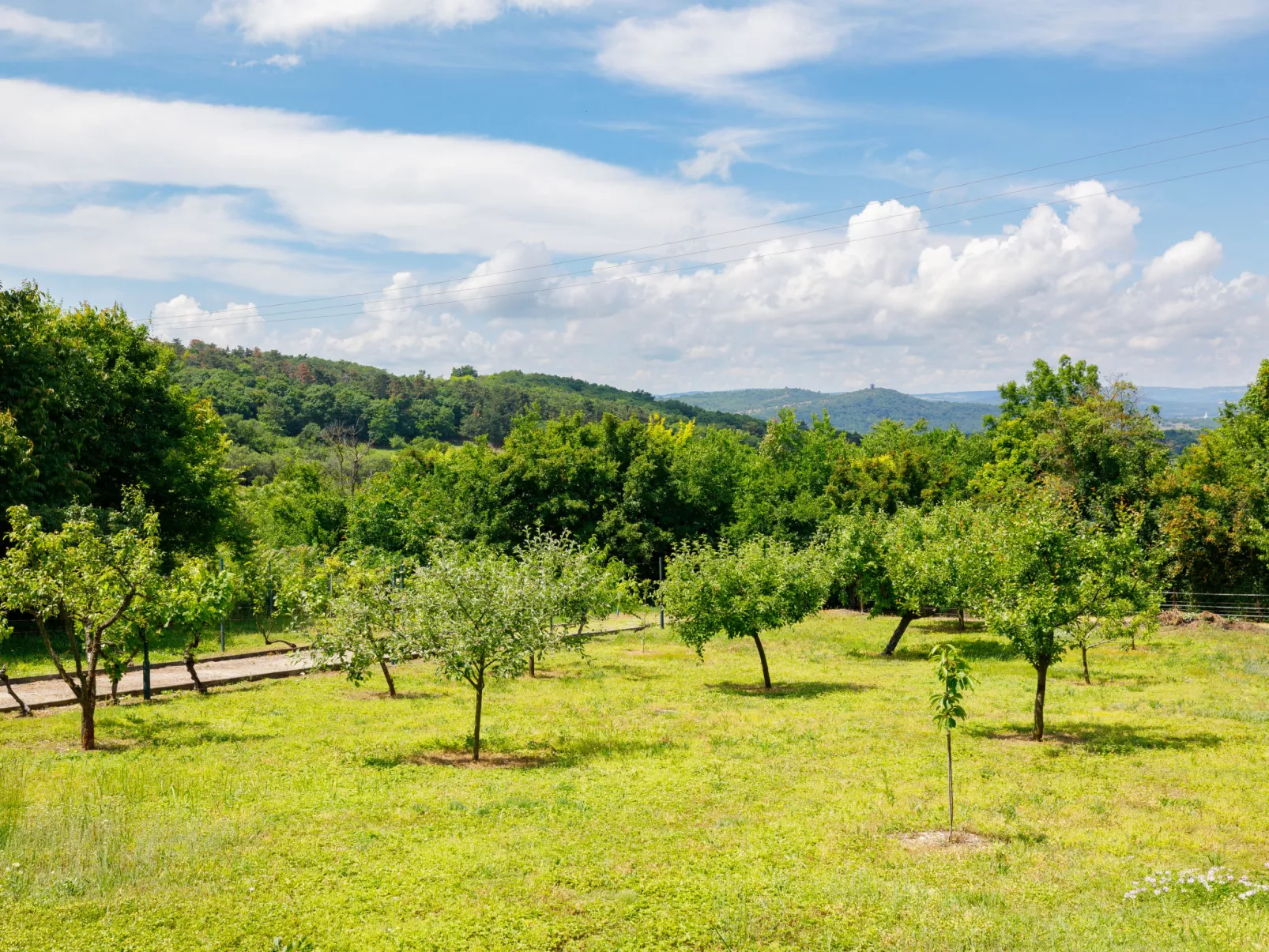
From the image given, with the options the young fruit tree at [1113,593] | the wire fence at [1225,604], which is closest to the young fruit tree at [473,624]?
the young fruit tree at [1113,593]

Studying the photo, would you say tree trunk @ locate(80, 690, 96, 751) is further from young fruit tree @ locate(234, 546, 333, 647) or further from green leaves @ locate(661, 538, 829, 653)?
green leaves @ locate(661, 538, 829, 653)

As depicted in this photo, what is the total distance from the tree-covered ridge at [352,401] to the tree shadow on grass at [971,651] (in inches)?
2968

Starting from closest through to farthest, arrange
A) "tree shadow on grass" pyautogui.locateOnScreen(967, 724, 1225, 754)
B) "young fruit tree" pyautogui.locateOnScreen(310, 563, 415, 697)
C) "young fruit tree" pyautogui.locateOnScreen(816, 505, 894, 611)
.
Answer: "tree shadow on grass" pyautogui.locateOnScreen(967, 724, 1225, 754), "young fruit tree" pyautogui.locateOnScreen(310, 563, 415, 697), "young fruit tree" pyautogui.locateOnScreen(816, 505, 894, 611)

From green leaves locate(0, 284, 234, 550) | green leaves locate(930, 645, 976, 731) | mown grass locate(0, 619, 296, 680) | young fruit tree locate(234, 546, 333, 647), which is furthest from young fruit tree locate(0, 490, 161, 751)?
green leaves locate(930, 645, 976, 731)

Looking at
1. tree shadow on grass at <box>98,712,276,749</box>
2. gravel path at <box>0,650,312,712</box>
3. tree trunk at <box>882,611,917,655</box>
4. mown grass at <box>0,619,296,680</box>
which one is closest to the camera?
tree shadow on grass at <box>98,712,276,749</box>

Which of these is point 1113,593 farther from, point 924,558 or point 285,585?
point 285,585

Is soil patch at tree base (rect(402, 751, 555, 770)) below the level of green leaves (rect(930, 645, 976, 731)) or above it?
below

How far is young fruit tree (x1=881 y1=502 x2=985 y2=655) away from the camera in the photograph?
33.0m

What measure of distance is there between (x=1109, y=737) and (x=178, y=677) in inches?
1088

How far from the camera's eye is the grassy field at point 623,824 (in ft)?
35.5

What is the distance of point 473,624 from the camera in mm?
Result: 18875

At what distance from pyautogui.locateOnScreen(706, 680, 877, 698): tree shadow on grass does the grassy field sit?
1.39 meters

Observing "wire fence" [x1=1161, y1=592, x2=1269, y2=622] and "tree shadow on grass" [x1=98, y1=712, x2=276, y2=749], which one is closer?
"tree shadow on grass" [x1=98, y1=712, x2=276, y2=749]

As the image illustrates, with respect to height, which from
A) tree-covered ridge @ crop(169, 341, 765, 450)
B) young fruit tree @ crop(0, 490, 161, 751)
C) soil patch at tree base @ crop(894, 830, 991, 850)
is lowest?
soil patch at tree base @ crop(894, 830, 991, 850)
